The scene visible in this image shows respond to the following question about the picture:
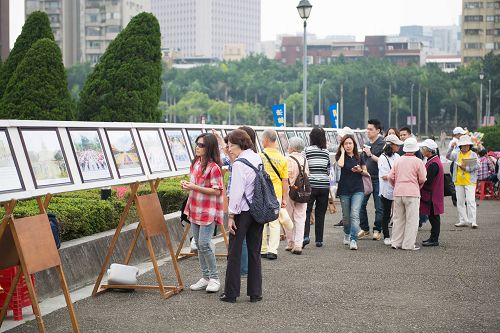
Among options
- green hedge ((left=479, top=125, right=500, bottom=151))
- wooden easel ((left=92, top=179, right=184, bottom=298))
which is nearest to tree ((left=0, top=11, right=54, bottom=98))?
wooden easel ((left=92, top=179, right=184, bottom=298))

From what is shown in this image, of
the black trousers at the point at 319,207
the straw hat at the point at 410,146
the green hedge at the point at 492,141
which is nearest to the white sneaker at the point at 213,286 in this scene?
the black trousers at the point at 319,207

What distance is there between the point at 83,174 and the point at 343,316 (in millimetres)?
2851

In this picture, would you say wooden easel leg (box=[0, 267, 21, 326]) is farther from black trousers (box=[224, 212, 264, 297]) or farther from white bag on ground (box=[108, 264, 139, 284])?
black trousers (box=[224, 212, 264, 297])

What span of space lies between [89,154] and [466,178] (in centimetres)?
1048

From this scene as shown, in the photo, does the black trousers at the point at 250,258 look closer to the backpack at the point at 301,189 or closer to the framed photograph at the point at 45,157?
the framed photograph at the point at 45,157

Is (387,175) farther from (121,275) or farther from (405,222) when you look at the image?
(121,275)

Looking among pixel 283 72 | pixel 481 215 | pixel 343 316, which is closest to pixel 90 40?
pixel 283 72

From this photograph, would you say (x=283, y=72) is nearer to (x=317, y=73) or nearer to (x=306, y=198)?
(x=317, y=73)

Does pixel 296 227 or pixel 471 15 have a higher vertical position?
pixel 471 15

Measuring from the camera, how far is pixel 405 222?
14.6m

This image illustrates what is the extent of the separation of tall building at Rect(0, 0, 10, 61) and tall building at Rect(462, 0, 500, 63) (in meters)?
121

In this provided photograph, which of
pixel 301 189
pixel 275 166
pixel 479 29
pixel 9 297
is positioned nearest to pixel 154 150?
pixel 275 166

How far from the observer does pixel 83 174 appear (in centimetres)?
916

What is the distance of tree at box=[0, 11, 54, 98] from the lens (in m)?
28.7
